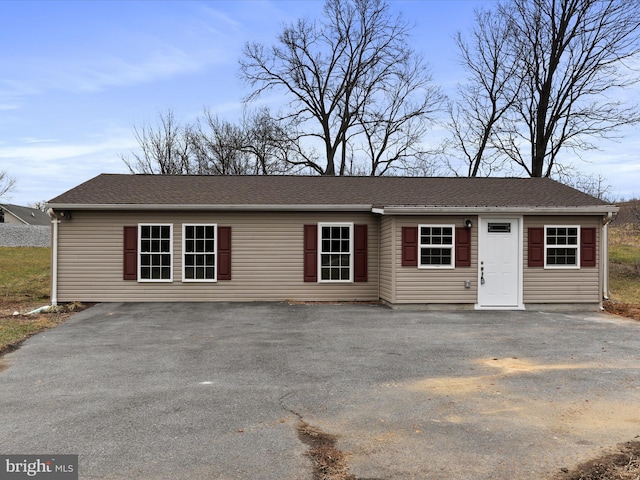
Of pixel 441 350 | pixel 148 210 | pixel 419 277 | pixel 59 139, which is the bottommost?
pixel 441 350

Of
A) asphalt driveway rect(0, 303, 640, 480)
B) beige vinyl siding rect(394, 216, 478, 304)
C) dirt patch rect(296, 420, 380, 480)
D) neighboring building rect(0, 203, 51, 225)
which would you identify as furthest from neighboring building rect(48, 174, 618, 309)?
neighboring building rect(0, 203, 51, 225)

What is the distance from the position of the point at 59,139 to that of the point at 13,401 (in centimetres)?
2436

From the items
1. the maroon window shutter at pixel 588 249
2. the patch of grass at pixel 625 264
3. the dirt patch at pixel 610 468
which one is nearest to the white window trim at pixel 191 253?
the maroon window shutter at pixel 588 249

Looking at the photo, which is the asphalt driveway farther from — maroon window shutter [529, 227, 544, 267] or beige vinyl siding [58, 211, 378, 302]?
beige vinyl siding [58, 211, 378, 302]

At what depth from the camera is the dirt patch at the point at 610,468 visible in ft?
11.8

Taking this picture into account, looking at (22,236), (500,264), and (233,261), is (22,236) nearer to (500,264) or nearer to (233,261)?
(233,261)

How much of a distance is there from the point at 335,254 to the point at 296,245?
3.35 ft

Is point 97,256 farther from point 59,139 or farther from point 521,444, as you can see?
point 59,139

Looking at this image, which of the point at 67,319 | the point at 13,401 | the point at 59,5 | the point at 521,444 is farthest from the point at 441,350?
the point at 59,5

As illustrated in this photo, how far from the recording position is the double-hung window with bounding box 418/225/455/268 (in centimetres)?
1251

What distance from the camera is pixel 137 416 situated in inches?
191

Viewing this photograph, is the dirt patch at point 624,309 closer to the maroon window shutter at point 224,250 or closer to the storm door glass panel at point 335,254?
the storm door glass panel at point 335,254

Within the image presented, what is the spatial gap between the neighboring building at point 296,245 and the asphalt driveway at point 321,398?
108 inches

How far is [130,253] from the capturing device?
1360cm
